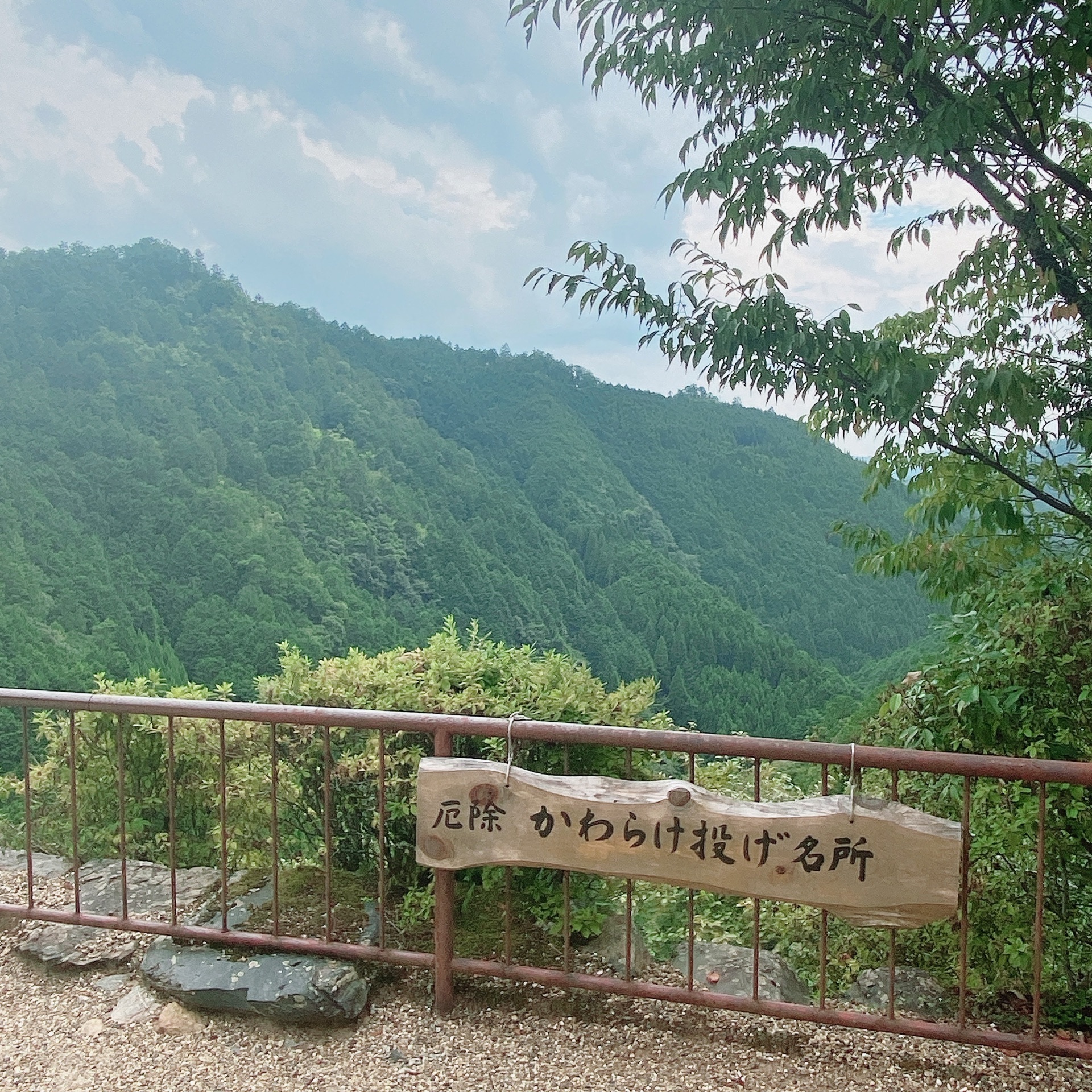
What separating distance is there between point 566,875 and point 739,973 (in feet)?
2.49

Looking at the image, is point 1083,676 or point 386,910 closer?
point 1083,676

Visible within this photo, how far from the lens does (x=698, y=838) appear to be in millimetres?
2244

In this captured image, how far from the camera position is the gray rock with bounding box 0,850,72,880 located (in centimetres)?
368

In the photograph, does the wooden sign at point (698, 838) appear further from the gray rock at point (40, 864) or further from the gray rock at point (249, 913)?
the gray rock at point (40, 864)

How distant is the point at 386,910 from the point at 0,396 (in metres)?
49.6

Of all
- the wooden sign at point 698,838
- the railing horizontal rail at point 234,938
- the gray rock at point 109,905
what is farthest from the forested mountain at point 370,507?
the wooden sign at point 698,838

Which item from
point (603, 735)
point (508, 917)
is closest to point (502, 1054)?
point (508, 917)

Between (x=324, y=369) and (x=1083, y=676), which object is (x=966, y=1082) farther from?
(x=324, y=369)

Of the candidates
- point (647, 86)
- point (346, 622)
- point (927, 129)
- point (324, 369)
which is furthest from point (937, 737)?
point (324, 369)

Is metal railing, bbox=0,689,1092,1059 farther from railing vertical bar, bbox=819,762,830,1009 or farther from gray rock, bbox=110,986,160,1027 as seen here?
gray rock, bbox=110,986,160,1027

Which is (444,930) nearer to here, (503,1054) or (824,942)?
(503,1054)

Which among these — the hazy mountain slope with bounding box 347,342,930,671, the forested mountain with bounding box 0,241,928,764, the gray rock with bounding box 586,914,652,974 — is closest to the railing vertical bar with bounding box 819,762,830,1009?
the gray rock with bounding box 586,914,652,974

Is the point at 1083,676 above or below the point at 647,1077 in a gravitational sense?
above

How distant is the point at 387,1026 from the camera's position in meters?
2.54
